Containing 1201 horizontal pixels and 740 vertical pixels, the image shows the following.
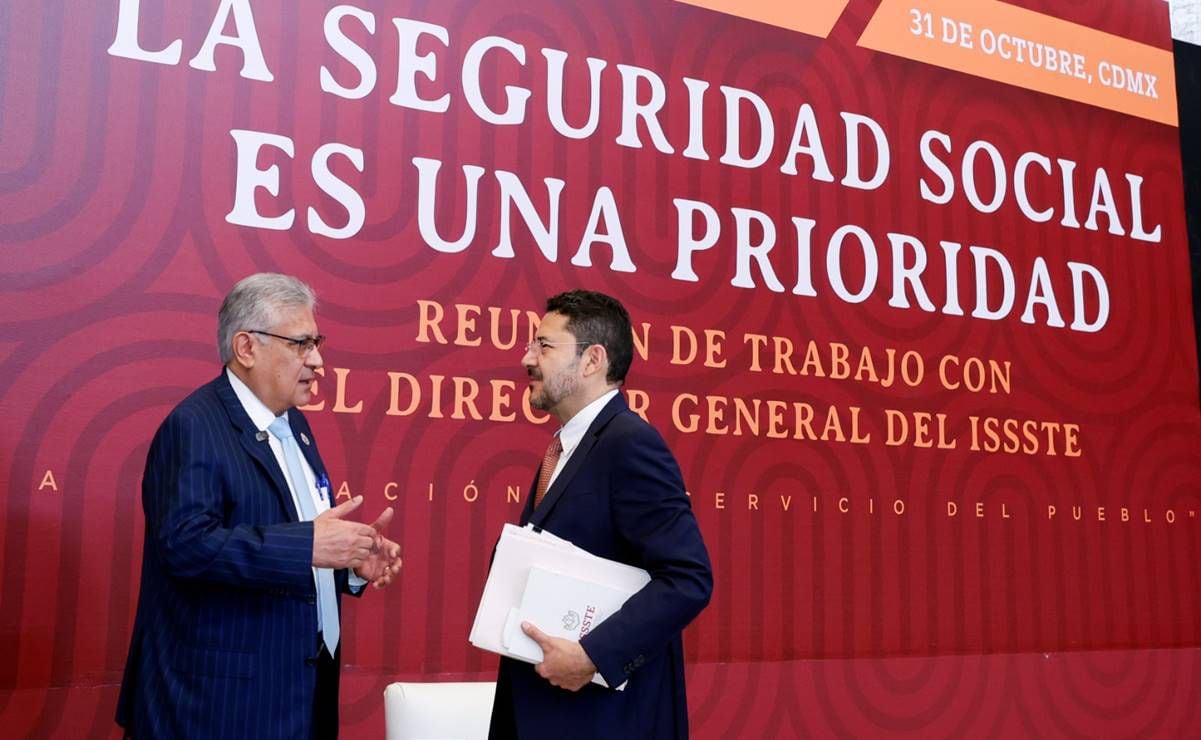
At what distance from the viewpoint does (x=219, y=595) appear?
2.25 m

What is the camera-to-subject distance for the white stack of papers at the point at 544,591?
2158 millimetres

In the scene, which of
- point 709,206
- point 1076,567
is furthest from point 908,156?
point 1076,567

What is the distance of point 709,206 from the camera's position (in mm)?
4535

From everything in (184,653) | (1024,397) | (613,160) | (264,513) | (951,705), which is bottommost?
(951,705)

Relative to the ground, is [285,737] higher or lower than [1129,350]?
lower

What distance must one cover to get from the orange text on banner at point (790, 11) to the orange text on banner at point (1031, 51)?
0.59 ft

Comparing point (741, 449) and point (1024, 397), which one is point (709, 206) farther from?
point (1024, 397)

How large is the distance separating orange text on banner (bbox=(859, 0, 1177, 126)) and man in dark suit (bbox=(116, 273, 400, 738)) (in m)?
3.38

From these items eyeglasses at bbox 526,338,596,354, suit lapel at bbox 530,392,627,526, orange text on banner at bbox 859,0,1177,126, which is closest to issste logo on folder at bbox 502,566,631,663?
suit lapel at bbox 530,392,627,526

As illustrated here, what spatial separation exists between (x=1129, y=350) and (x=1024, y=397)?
2.28 feet

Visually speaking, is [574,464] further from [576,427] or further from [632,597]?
[632,597]

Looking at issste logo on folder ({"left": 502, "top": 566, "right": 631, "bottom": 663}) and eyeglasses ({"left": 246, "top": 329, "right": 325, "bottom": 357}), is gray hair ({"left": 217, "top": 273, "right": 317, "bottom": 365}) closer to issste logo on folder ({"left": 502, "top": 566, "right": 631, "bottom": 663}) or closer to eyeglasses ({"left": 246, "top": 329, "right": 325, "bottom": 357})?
eyeglasses ({"left": 246, "top": 329, "right": 325, "bottom": 357})

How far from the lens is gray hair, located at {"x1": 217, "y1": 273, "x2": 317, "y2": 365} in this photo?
8.12ft

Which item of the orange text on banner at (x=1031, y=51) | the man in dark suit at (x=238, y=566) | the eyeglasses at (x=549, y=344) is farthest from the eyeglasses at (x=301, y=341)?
the orange text on banner at (x=1031, y=51)
